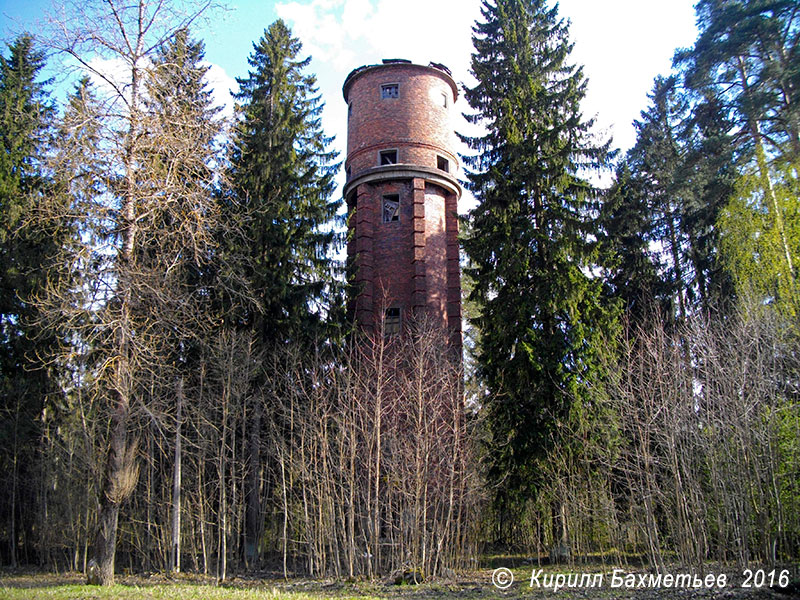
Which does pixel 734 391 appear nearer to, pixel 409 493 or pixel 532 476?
pixel 532 476

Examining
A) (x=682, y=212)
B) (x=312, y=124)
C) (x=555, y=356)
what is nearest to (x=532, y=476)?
(x=555, y=356)

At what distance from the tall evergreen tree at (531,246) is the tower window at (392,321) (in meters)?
3.12

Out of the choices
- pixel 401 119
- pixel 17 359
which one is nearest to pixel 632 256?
pixel 401 119

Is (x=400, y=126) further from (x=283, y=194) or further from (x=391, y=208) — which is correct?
(x=283, y=194)

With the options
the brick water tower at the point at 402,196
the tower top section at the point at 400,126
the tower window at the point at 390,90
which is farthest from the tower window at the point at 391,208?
the tower window at the point at 390,90

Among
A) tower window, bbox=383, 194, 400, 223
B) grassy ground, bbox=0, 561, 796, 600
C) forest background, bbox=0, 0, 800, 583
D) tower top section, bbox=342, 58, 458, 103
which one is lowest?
grassy ground, bbox=0, 561, 796, 600

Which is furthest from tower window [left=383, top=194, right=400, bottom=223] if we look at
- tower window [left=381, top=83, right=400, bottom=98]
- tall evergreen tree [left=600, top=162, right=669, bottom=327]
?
tall evergreen tree [left=600, top=162, right=669, bottom=327]

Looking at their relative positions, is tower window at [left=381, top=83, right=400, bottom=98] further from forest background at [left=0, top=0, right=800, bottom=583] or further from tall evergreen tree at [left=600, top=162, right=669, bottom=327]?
tall evergreen tree at [left=600, top=162, right=669, bottom=327]

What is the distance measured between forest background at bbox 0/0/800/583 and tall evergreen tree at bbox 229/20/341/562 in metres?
0.10

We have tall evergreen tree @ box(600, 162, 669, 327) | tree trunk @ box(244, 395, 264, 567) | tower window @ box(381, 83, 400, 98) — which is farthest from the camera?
tower window @ box(381, 83, 400, 98)

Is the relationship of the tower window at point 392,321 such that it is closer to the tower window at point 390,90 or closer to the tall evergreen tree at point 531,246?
the tall evergreen tree at point 531,246

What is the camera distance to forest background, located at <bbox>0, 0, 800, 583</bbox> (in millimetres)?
10898

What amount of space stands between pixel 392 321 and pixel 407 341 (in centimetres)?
178

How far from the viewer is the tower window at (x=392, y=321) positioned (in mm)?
19375
